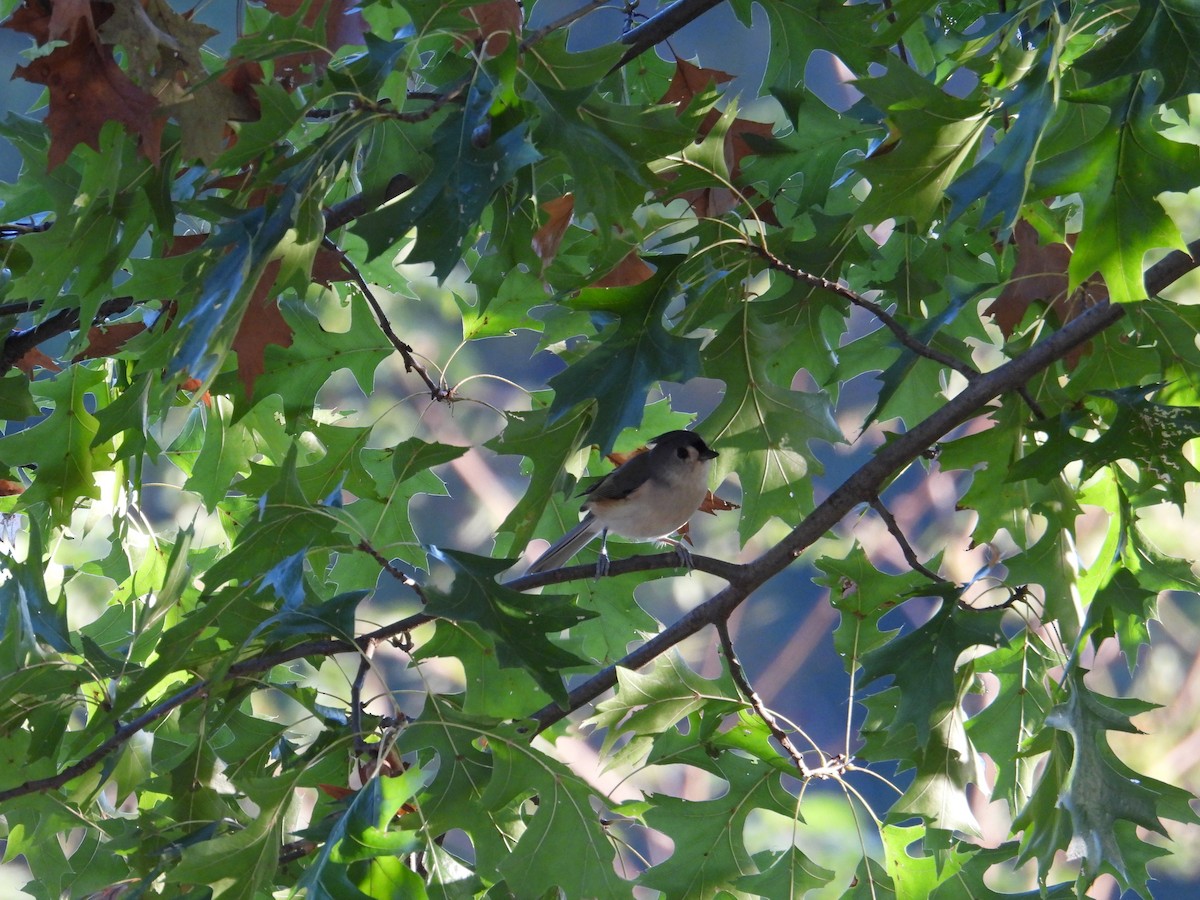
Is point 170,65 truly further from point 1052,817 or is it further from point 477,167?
point 1052,817

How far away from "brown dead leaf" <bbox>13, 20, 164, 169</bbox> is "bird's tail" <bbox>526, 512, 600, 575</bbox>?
75 cm

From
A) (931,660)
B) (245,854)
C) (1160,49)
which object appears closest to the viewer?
(1160,49)

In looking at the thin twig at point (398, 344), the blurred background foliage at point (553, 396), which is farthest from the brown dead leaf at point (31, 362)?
the thin twig at point (398, 344)

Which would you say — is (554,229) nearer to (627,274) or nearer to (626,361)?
(627,274)

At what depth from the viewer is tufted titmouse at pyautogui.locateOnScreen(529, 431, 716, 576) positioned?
4.68 ft

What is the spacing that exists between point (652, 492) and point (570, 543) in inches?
5.8

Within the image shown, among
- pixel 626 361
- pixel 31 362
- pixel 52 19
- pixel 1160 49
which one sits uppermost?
pixel 52 19

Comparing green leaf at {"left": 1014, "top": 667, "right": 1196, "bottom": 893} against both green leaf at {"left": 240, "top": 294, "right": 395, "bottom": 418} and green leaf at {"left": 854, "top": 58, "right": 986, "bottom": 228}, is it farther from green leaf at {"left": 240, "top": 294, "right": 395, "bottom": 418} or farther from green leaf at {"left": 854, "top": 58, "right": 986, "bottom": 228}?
green leaf at {"left": 240, "top": 294, "right": 395, "bottom": 418}

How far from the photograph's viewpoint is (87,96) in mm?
875

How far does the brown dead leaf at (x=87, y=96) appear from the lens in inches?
33.7

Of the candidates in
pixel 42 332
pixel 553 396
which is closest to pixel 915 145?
pixel 553 396

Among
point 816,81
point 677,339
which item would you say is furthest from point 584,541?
point 816,81

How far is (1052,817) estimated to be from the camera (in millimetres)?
980

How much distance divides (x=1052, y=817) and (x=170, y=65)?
99cm
